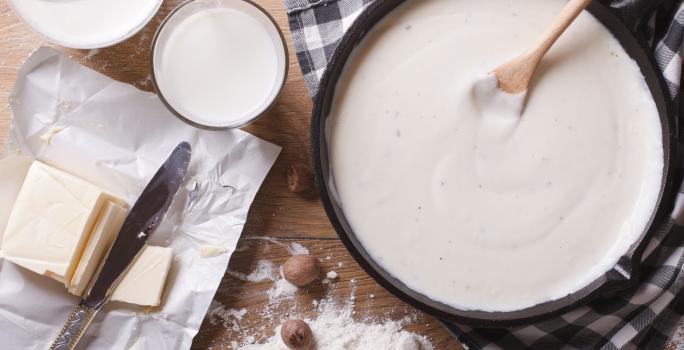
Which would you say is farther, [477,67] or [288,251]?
[288,251]

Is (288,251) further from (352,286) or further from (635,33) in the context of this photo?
(635,33)

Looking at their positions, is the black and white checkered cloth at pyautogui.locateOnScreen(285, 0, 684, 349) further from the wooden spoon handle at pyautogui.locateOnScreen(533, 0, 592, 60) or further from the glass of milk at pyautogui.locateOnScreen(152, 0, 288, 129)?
Answer: the wooden spoon handle at pyautogui.locateOnScreen(533, 0, 592, 60)

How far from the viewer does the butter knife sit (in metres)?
1.46

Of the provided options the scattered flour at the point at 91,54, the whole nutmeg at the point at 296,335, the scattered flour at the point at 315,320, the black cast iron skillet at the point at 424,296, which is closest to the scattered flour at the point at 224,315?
the scattered flour at the point at 315,320

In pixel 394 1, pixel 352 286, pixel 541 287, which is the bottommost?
pixel 352 286

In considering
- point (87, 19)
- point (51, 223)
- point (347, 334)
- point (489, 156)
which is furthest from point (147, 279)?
point (489, 156)

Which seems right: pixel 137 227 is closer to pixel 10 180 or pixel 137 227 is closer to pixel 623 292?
pixel 10 180

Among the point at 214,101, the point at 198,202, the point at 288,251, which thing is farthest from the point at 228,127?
the point at 288,251

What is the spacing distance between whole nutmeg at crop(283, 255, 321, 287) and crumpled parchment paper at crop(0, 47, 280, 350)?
126mm

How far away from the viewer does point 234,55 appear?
1455mm

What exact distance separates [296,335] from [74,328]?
0.45 metres

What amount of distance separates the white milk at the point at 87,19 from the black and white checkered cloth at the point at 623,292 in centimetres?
31

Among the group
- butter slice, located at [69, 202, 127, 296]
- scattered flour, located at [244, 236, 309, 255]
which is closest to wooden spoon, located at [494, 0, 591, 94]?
scattered flour, located at [244, 236, 309, 255]

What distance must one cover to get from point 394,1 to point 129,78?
0.60 meters
